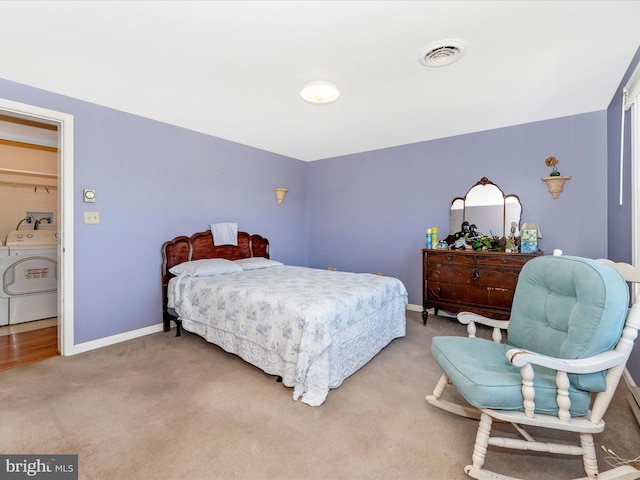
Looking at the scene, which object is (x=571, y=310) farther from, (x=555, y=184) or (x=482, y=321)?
(x=555, y=184)

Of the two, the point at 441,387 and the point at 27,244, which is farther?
the point at 27,244

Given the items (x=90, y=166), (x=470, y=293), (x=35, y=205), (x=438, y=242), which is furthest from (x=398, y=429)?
(x=35, y=205)

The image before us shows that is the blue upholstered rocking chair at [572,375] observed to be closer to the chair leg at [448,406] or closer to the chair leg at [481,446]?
the chair leg at [481,446]

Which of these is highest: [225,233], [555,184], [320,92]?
[320,92]

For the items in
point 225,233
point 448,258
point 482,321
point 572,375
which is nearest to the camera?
point 572,375

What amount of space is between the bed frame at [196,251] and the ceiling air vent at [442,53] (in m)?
3.03

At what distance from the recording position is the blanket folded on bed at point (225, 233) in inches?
152

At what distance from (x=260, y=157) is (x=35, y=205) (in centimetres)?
358

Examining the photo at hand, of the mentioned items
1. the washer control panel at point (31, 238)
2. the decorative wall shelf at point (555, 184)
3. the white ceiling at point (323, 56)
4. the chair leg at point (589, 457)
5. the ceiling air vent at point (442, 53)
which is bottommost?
the chair leg at point (589, 457)

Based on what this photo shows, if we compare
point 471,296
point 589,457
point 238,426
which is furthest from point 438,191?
point 238,426

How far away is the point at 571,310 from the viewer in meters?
1.51

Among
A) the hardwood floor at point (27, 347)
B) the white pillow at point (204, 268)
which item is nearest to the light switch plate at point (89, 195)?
the white pillow at point (204, 268)

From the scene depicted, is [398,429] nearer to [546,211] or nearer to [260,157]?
[546,211]

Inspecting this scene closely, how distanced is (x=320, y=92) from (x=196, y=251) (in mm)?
2374
